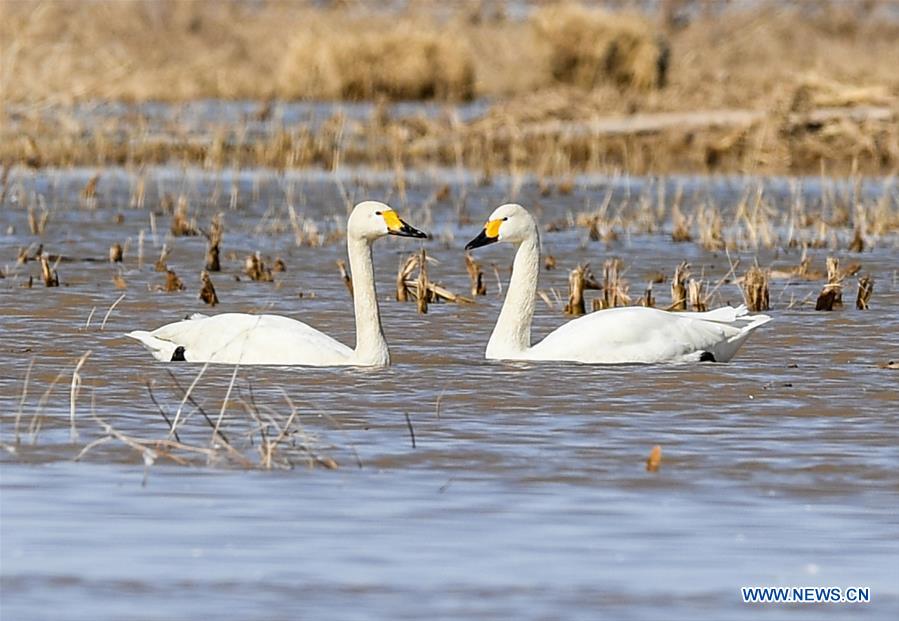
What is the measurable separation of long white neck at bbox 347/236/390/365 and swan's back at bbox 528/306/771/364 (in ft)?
2.51

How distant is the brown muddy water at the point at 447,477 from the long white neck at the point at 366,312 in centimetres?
22

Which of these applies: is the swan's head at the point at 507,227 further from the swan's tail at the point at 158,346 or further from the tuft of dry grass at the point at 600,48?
the tuft of dry grass at the point at 600,48

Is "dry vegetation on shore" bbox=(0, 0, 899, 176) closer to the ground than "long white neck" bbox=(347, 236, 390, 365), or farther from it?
farther from it

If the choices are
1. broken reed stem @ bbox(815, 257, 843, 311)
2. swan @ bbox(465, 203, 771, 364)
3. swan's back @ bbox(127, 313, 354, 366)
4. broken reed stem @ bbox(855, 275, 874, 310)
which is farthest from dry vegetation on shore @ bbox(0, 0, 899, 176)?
swan's back @ bbox(127, 313, 354, 366)

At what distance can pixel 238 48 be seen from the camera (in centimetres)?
4284

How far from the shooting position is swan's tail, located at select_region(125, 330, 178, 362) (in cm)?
1004

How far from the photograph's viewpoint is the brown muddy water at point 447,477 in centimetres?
563

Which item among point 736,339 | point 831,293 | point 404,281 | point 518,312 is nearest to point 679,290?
point 831,293

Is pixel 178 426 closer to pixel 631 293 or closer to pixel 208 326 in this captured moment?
pixel 208 326

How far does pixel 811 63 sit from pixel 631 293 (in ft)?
84.7

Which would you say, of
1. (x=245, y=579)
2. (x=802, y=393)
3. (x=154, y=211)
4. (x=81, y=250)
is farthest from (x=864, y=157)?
(x=245, y=579)

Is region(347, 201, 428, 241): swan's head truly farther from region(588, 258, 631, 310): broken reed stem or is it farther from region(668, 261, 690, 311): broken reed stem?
region(668, 261, 690, 311): broken reed stem

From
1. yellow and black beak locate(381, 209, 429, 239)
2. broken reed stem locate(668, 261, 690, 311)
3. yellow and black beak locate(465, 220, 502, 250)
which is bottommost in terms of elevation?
broken reed stem locate(668, 261, 690, 311)

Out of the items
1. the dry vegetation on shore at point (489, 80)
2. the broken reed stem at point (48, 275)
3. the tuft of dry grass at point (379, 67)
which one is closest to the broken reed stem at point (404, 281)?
the broken reed stem at point (48, 275)
